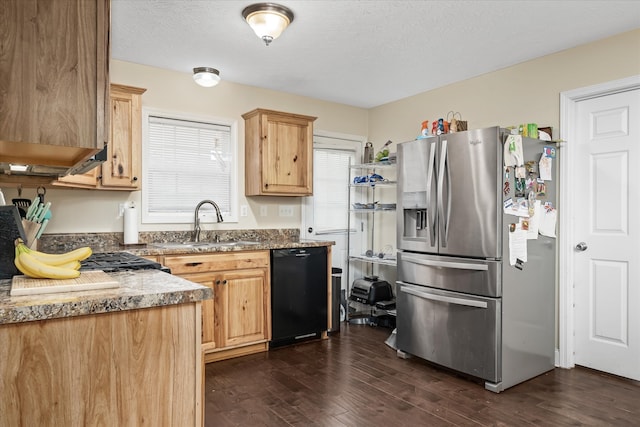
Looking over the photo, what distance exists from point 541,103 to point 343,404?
2.81 m

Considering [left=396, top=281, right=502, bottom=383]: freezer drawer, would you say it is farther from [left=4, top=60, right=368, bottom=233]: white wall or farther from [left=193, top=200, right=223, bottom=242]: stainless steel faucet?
[left=193, top=200, right=223, bottom=242]: stainless steel faucet

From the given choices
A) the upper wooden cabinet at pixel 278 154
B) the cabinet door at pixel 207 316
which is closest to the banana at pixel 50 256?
the cabinet door at pixel 207 316

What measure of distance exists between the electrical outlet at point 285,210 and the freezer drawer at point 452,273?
1447 mm

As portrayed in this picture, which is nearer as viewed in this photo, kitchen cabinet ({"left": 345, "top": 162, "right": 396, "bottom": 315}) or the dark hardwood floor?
the dark hardwood floor

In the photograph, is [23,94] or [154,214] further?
[154,214]

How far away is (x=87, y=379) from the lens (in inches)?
49.8

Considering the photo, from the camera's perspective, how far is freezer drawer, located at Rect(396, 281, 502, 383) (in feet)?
9.23

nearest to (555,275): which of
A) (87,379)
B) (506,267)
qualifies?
(506,267)

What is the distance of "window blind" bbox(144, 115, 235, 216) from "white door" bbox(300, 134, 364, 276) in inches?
39.2

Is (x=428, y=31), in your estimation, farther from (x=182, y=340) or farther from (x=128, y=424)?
(x=128, y=424)

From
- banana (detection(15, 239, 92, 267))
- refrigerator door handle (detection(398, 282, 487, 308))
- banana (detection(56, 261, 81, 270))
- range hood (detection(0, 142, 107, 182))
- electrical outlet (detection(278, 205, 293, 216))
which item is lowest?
refrigerator door handle (detection(398, 282, 487, 308))

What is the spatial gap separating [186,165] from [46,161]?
85.6 inches

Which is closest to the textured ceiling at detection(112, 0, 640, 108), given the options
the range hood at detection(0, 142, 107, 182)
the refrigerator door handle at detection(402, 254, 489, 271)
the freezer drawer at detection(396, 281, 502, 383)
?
the range hood at detection(0, 142, 107, 182)

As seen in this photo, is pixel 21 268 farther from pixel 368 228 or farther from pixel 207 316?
pixel 368 228
